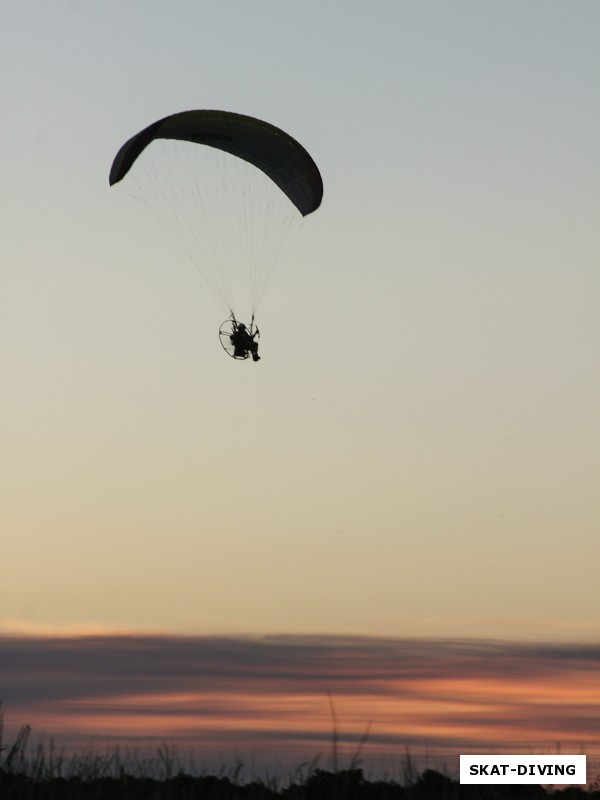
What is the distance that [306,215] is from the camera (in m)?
35.8

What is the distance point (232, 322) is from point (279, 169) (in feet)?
15.8

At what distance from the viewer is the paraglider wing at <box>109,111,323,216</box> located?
1192 inches

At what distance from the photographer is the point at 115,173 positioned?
98.0ft

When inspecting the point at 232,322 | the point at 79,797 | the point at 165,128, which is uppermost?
the point at 165,128

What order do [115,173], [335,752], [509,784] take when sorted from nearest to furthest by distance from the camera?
[335,752], [509,784], [115,173]

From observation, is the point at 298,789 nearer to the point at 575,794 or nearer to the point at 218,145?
the point at 575,794

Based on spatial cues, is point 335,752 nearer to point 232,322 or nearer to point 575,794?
point 575,794

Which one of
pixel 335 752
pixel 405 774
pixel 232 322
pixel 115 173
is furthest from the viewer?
pixel 232 322

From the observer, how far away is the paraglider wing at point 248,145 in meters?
30.3

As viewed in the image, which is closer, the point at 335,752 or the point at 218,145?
the point at 335,752

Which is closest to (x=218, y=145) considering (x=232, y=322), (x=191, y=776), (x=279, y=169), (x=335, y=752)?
(x=279, y=169)

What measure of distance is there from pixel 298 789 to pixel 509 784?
8.29 ft

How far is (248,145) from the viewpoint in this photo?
33.9 metres

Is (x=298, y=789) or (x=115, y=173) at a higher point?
(x=115, y=173)
